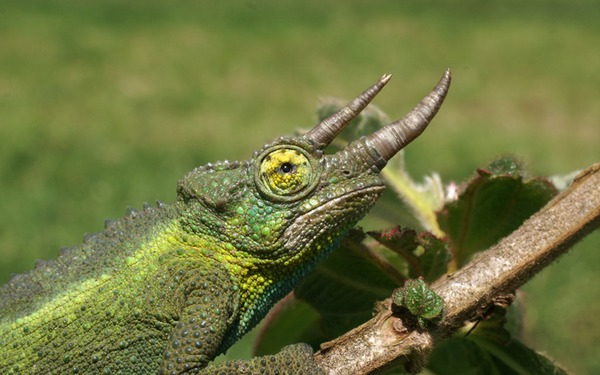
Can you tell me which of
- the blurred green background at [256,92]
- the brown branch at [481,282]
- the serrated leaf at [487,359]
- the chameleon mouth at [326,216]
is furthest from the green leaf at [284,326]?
the blurred green background at [256,92]

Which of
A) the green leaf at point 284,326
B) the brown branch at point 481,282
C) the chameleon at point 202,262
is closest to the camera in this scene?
the brown branch at point 481,282

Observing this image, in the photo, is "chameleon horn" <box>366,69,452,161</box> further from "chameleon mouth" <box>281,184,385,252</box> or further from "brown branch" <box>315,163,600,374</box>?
"brown branch" <box>315,163,600,374</box>

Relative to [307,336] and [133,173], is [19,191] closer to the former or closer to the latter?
[133,173]

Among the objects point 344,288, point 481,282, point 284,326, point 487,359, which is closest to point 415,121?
point 481,282

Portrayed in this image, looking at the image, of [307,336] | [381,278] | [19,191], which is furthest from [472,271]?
[19,191]

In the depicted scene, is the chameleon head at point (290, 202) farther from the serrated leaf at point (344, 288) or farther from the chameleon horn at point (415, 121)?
the serrated leaf at point (344, 288)

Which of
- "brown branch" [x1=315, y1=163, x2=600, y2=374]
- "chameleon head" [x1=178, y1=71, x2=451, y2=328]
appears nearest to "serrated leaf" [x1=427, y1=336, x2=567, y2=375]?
"brown branch" [x1=315, y1=163, x2=600, y2=374]
